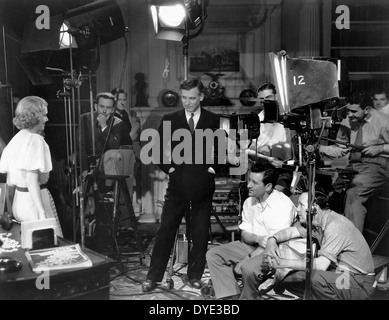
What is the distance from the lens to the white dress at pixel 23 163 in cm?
266

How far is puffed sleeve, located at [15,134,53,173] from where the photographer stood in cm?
265

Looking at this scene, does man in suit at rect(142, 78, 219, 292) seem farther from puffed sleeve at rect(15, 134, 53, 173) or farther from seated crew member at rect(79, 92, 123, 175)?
seated crew member at rect(79, 92, 123, 175)

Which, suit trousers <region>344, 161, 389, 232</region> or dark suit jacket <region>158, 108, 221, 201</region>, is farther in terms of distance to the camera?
suit trousers <region>344, 161, 389, 232</region>

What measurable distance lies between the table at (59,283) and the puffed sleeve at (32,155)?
699mm

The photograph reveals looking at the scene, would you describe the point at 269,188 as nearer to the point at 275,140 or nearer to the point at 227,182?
the point at 275,140

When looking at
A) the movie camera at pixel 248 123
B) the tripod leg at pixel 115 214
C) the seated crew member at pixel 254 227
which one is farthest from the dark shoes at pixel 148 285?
the movie camera at pixel 248 123

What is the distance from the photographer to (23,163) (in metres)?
2.65

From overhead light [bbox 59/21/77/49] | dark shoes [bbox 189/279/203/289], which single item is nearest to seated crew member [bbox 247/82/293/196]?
dark shoes [bbox 189/279/203/289]

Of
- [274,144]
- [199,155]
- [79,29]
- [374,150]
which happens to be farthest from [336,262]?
[79,29]

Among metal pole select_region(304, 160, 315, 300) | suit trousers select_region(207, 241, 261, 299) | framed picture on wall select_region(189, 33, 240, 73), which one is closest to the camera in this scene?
metal pole select_region(304, 160, 315, 300)

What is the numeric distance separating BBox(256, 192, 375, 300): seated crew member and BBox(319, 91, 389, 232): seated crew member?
39.1 inches

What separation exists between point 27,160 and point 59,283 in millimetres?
1017

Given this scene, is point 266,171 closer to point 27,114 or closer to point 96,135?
point 27,114

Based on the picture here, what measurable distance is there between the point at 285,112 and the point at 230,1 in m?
2.54
